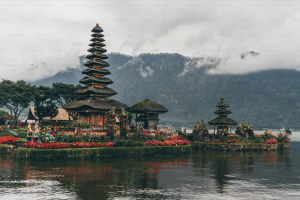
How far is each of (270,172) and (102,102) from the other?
3789 centimetres

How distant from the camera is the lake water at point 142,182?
1873cm

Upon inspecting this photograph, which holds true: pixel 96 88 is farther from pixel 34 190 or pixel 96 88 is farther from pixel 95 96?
pixel 34 190

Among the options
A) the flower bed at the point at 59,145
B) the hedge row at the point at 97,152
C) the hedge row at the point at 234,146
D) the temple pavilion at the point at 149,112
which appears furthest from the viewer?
the temple pavilion at the point at 149,112

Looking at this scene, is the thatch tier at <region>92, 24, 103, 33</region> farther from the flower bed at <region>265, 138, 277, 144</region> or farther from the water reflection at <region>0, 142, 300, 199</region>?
the water reflection at <region>0, 142, 300, 199</region>

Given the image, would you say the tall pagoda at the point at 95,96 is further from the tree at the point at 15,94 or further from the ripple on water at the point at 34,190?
the ripple on water at the point at 34,190

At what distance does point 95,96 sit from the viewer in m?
62.9

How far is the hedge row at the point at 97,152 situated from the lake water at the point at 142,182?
426 centimetres

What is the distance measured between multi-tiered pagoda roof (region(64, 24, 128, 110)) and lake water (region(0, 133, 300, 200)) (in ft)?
95.2

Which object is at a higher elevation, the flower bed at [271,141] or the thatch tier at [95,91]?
the thatch tier at [95,91]

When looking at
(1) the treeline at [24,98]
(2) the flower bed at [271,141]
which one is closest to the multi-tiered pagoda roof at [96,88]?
(1) the treeline at [24,98]

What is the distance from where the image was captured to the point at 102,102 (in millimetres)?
60594

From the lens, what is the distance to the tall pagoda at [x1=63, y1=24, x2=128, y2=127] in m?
58.7

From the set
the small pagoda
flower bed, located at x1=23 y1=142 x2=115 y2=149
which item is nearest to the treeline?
the small pagoda

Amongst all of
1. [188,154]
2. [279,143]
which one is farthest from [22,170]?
[279,143]
